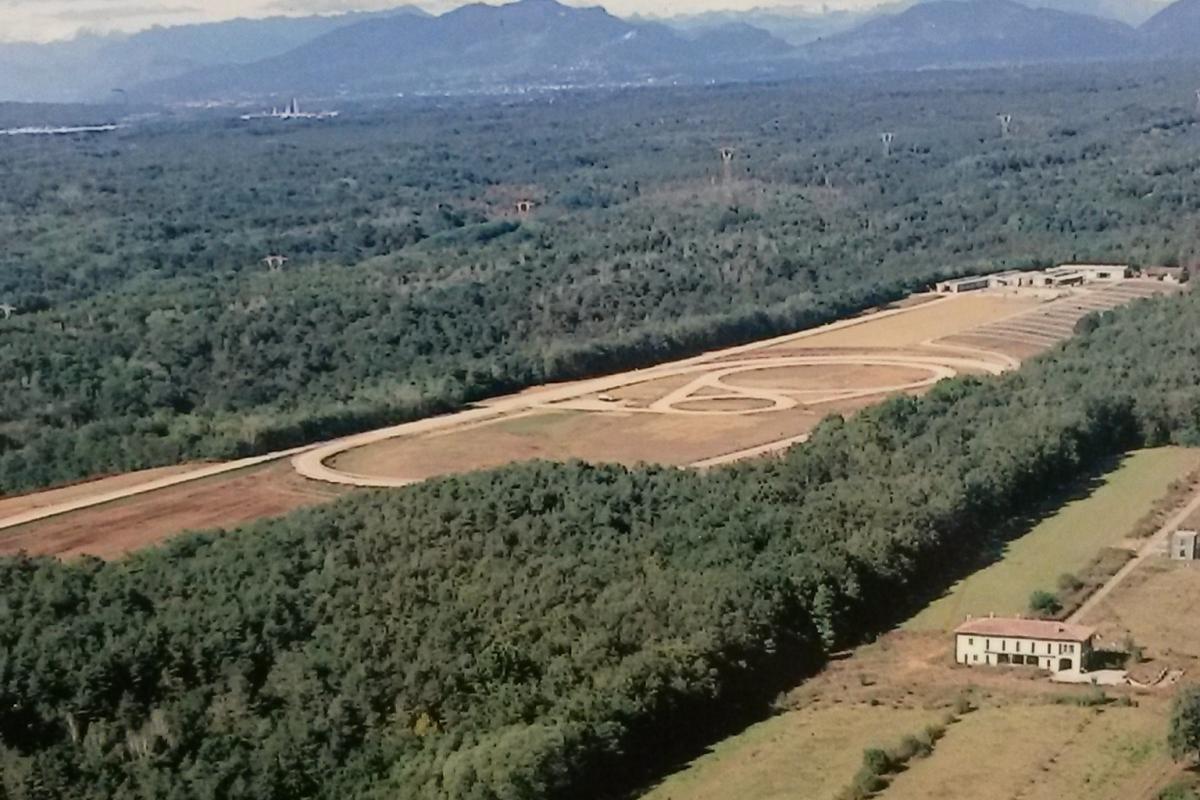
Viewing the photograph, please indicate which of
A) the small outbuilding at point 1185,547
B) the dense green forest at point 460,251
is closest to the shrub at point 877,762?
the small outbuilding at point 1185,547

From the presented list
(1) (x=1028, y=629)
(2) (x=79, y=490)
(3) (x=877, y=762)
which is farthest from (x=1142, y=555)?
(2) (x=79, y=490)

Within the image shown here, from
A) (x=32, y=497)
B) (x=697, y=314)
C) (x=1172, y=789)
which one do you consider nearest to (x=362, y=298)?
(x=697, y=314)

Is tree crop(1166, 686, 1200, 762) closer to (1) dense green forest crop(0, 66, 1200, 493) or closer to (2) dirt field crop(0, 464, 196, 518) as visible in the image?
(2) dirt field crop(0, 464, 196, 518)

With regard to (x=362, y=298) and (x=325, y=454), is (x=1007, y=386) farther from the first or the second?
(x=362, y=298)

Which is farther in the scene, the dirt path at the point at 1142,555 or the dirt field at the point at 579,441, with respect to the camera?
the dirt field at the point at 579,441

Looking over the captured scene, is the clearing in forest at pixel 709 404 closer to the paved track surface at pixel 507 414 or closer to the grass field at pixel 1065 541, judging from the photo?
the paved track surface at pixel 507 414
